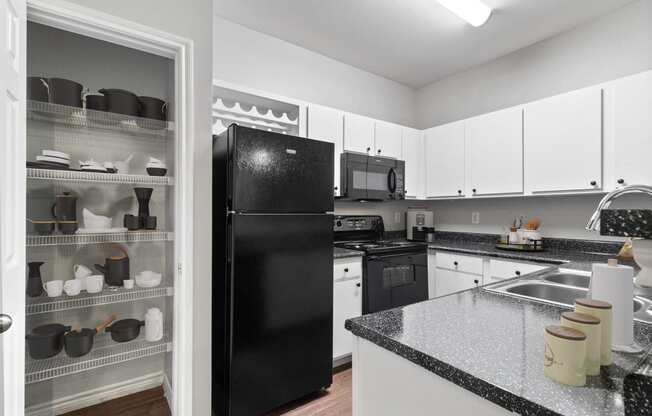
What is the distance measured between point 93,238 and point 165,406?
114cm

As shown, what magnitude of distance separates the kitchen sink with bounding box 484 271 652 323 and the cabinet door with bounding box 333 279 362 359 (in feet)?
3.95

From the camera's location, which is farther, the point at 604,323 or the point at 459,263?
the point at 459,263

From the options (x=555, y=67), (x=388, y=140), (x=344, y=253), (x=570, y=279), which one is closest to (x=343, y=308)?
(x=344, y=253)

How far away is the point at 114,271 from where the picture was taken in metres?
1.78

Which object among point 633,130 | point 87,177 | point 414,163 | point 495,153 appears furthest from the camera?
point 414,163

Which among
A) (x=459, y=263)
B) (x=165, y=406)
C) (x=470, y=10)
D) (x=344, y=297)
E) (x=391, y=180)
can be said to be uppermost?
(x=470, y=10)

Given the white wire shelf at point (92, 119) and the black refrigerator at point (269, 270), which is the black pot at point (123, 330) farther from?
the white wire shelf at point (92, 119)

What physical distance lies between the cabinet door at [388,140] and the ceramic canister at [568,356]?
8.66ft

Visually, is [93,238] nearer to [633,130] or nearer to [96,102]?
[96,102]

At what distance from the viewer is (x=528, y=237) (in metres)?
2.68

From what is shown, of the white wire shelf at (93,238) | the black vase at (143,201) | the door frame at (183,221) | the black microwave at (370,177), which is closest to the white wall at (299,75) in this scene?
the black microwave at (370,177)

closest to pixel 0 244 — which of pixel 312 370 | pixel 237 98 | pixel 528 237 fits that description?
pixel 312 370

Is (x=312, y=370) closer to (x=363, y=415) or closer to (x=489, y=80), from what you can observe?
(x=363, y=415)

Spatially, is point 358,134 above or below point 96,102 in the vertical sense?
above
